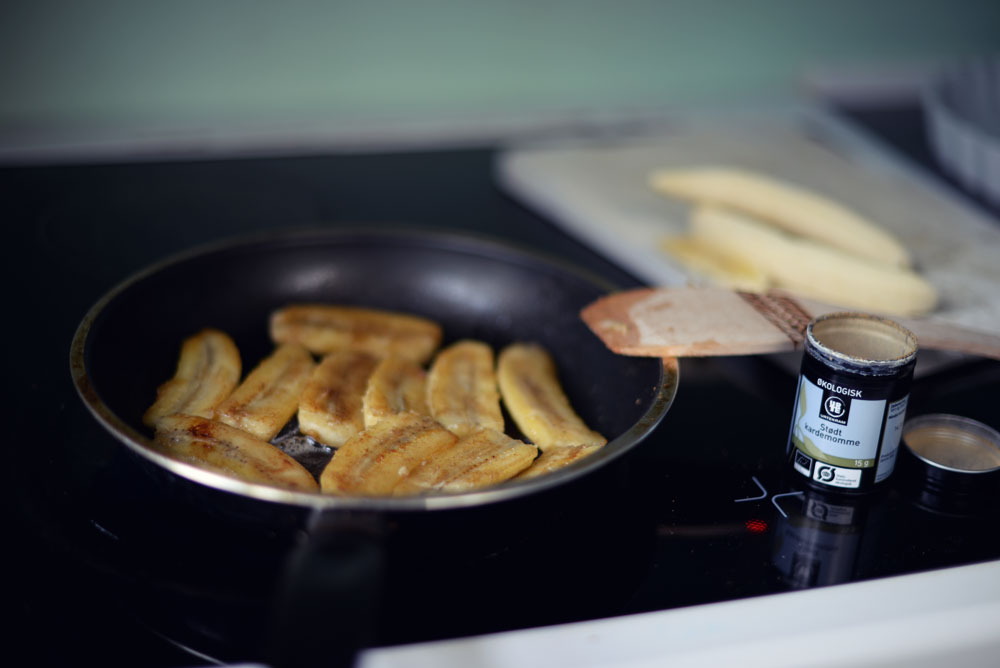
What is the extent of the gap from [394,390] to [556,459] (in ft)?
0.79

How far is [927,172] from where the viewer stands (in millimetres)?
1762

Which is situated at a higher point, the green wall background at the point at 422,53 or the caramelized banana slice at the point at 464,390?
the green wall background at the point at 422,53

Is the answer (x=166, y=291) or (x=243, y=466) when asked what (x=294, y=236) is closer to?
(x=166, y=291)

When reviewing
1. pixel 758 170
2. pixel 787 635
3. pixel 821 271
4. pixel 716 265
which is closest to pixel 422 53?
pixel 758 170

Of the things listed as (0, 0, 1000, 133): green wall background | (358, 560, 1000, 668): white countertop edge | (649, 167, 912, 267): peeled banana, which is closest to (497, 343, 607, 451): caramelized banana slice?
(358, 560, 1000, 668): white countertop edge

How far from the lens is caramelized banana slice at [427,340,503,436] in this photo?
1.02 meters

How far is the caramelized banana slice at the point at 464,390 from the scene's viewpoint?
102 centimetres

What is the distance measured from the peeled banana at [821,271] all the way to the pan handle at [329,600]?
31.5 inches

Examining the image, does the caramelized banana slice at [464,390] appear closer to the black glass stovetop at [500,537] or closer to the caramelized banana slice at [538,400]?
the caramelized banana slice at [538,400]

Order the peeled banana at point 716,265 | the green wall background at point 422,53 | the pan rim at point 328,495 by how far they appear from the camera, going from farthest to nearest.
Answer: the green wall background at point 422,53, the peeled banana at point 716,265, the pan rim at point 328,495

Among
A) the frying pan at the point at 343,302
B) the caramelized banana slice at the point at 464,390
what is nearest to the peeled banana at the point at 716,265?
the frying pan at the point at 343,302

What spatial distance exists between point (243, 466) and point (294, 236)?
1.55 ft

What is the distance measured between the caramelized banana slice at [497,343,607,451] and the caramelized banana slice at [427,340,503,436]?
0.02 metres

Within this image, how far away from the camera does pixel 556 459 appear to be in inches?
35.5
